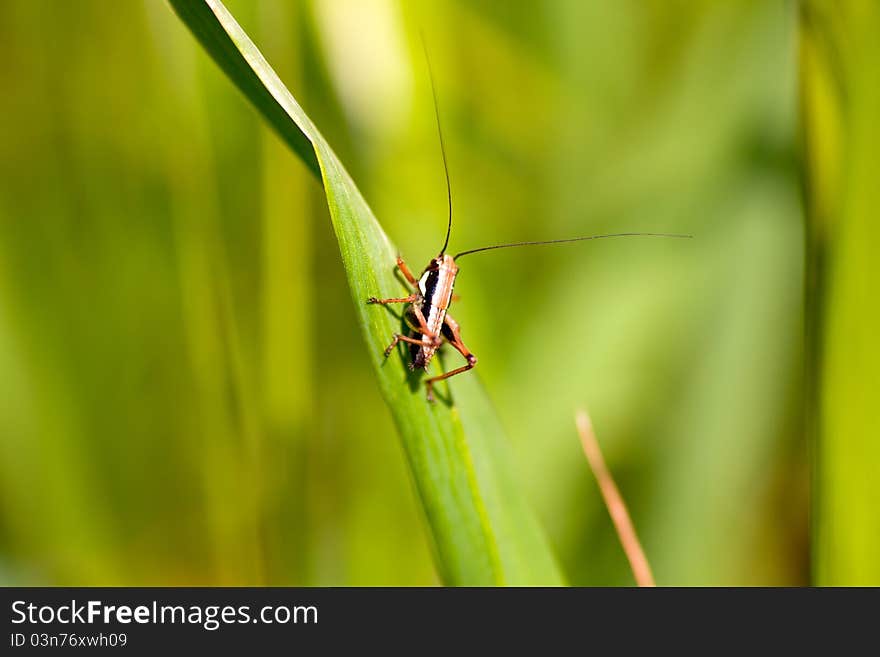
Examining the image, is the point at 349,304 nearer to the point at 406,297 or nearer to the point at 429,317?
the point at 429,317

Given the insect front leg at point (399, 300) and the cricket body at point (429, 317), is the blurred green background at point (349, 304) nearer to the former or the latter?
the cricket body at point (429, 317)

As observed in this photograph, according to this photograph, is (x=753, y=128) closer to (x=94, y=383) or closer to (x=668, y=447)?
(x=668, y=447)

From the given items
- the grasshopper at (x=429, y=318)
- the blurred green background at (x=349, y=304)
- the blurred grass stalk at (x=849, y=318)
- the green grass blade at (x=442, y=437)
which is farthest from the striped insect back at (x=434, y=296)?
the blurred grass stalk at (x=849, y=318)

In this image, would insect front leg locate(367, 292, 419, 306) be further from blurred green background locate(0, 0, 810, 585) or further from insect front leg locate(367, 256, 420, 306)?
blurred green background locate(0, 0, 810, 585)

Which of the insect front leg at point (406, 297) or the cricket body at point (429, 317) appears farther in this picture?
the cricket body at point (429, 317)

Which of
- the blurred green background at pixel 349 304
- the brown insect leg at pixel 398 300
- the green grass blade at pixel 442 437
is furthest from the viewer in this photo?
the blurred green background at pixel 349 304

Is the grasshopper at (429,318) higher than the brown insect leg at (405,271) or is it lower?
lower

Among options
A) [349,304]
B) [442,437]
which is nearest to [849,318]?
[442,437]
